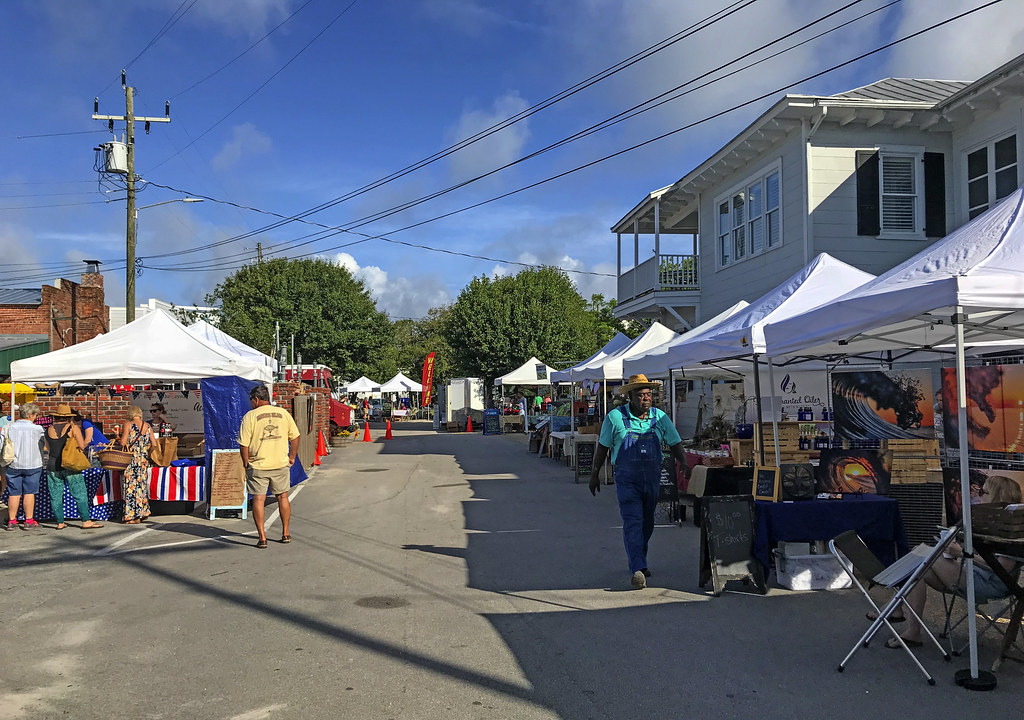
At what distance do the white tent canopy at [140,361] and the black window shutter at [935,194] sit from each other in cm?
1359

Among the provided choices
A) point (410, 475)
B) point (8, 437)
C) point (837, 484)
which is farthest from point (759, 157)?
point (8, 437)

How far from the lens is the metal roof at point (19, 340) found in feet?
103

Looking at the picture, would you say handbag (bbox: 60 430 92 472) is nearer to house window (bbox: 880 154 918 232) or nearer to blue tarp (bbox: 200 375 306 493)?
blue tarp (bbox: 200 375 306 493)

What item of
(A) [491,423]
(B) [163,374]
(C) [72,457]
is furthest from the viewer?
(A) [491,423]

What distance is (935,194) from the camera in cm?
1702

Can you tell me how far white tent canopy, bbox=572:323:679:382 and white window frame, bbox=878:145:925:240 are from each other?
5.14 m

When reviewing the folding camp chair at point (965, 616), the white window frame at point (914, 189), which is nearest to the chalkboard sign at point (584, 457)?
the white window frame at point (914, 189)

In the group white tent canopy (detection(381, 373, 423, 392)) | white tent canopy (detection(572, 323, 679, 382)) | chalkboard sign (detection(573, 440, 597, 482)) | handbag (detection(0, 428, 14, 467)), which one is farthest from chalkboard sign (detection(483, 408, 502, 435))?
handbag (detection(0, 428, 14, 467))

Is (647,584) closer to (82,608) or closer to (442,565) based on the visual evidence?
(442,565)

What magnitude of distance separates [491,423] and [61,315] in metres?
19.4

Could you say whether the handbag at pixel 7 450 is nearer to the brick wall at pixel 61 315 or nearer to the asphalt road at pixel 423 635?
the asphalt road at pixel 423 635

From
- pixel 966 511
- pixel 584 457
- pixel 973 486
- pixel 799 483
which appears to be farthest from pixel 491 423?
pixel 966 511

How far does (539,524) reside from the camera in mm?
11609

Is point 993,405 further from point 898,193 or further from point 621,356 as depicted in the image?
point 621,356
